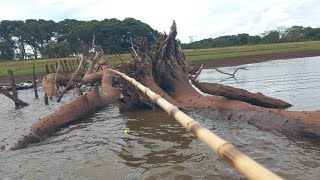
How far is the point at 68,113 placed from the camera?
35.3ft

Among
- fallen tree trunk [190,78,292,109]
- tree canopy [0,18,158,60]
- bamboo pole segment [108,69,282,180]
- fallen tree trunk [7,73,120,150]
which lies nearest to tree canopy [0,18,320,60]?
tree canopy [0,18,158,60]

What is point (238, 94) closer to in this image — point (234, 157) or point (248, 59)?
point (234, 157)

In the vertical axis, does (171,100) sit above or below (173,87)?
below

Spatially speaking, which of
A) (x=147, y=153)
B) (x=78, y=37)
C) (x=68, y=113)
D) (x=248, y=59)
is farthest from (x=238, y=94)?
(x=78, y=37)

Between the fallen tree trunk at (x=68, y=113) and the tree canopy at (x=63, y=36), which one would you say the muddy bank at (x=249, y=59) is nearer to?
the tree canopy at (x=63, y=36)

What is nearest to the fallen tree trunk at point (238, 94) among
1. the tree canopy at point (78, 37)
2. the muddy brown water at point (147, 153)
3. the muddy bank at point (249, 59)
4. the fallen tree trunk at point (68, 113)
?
the muddy brown water at point (147, 153)

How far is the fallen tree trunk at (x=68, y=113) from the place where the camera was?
28.5ft

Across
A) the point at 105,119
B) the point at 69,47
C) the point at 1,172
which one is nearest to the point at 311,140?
the point at 1,172

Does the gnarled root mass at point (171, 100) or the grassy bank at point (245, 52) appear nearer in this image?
the gnarled root mass at point (171, 100)

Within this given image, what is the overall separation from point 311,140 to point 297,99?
21.7 feet

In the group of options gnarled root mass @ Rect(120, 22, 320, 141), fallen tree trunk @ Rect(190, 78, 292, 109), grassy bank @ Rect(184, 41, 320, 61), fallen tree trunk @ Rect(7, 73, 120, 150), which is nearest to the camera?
fallen tree trunk @ Rect(7, 73, 120, 150)

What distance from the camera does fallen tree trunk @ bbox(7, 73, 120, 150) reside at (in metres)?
8.68

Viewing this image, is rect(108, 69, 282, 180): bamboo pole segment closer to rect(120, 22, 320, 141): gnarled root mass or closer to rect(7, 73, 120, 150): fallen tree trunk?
rect(120, 22, 320, 141): gnarled root mass

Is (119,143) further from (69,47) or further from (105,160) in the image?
(69,47)
